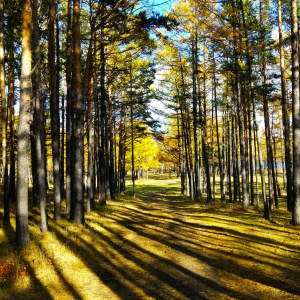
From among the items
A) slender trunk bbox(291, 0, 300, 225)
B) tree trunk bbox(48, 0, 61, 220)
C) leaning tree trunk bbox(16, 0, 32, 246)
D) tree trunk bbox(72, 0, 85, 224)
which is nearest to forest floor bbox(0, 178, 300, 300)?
leaning tree trunk bbox(16, 0, 32, 246)

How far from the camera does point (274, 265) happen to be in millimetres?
6164

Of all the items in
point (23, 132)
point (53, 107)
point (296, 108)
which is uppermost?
point (53, 107)

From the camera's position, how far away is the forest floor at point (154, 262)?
16.4 feet

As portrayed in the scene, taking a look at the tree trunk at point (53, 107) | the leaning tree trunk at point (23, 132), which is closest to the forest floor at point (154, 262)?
the leaning tree trunk at point (23, 132)

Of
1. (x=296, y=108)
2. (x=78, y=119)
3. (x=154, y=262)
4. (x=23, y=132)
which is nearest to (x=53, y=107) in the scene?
(x=78, y=119)

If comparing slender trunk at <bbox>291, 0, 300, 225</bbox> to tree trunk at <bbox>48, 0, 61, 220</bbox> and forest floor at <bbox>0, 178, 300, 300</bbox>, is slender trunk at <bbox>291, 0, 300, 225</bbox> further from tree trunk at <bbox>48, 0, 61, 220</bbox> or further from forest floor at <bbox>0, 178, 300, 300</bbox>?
tree trunk at <bbox>48, 0, 61, 220</bbox>

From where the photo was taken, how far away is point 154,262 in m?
6.61

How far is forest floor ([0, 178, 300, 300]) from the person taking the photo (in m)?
5.00

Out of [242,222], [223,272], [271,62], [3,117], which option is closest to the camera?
[223,272]

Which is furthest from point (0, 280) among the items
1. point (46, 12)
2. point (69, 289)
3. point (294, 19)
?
point (294, 19)

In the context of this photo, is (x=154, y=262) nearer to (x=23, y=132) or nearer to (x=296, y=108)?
(x=23, y=132)

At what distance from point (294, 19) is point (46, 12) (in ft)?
30.8

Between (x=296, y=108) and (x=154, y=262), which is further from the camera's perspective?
(x=296, y=108)

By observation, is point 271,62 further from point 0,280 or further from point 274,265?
point 0,280
